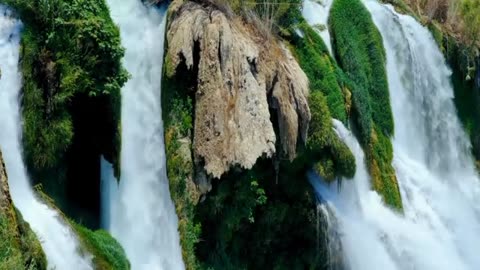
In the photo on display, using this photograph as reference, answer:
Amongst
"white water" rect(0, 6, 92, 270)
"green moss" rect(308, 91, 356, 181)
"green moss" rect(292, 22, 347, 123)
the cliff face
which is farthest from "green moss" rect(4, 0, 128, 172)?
"green moss" rect(292, 22, 347, 123)

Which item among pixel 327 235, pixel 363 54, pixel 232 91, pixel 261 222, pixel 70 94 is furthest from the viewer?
pixel 363 54

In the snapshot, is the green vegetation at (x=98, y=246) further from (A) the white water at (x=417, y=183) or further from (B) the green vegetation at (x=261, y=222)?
(A) the white water at (x=417, y=183)

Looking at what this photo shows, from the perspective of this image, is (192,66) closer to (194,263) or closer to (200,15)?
(200,15)

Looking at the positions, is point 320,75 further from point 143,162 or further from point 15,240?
point 15,240

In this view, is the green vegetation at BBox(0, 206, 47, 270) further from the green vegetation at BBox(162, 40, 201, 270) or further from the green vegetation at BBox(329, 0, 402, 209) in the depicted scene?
the green vegetation at BBox(329, 0, 402, 209)

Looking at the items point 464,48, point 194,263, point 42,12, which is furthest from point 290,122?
point 464,48

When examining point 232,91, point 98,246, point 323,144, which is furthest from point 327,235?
point 98,246

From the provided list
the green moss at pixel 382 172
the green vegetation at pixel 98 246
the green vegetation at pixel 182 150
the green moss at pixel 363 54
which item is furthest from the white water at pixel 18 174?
the green moss at pixel 363 54
